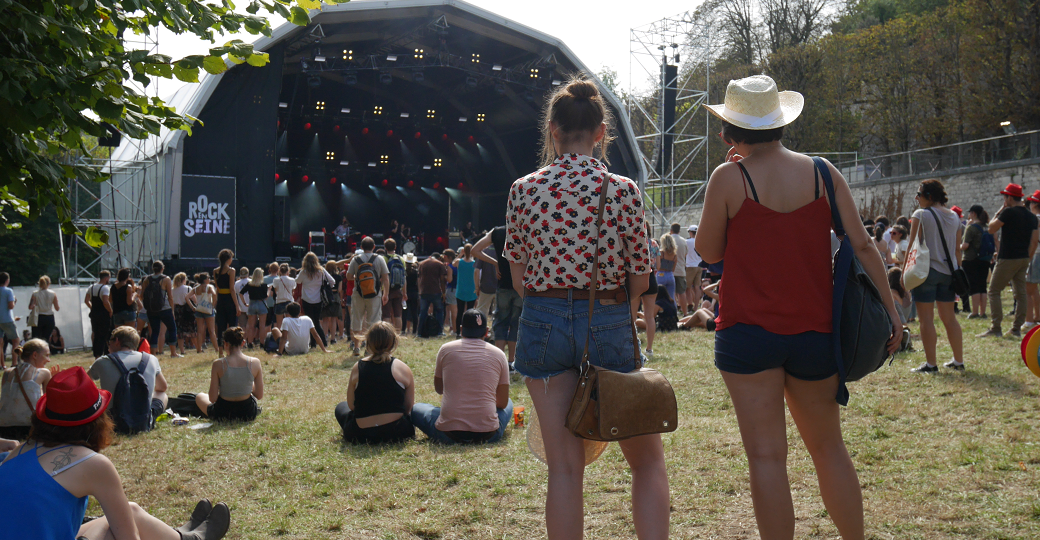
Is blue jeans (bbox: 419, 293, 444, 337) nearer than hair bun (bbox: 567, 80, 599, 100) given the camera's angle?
No

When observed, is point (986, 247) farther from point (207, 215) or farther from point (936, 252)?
point (207, 215)

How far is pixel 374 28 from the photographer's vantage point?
18.2 meters

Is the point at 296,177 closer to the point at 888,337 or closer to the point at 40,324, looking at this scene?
the point at 40,324

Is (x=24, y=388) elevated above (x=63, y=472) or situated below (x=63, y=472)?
below

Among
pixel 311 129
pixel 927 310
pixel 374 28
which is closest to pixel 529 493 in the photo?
pixel 927 310

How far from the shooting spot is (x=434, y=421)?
17.1 feet

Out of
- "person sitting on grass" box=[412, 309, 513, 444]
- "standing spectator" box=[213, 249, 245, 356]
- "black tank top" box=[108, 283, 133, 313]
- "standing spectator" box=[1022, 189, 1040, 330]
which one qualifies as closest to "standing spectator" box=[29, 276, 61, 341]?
"black tank top" box=[108, 283, 133, 313]

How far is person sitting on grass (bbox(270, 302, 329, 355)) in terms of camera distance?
1120 cm

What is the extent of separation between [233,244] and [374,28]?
21.0ft

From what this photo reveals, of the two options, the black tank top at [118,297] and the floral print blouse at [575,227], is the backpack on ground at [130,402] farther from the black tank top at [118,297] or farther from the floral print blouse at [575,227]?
the black tank top at [118,297]

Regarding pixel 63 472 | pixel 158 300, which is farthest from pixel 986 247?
pixel 158 300

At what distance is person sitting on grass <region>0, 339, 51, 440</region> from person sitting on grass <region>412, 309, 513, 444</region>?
9.37ft

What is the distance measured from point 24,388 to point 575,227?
502 cm

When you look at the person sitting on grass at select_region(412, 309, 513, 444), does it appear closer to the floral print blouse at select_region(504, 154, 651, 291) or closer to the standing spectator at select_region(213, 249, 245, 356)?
the floral print blouse at select_region(504, 154, 651, 291)
